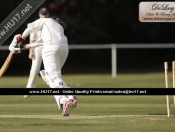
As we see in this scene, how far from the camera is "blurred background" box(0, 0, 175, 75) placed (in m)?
28.2

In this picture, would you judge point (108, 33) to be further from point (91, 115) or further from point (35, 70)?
point (91, 115)

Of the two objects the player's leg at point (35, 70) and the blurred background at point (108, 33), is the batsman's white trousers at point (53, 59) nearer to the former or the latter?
the player's leg at point (35, 70)

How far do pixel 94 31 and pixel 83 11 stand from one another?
3.94 feet

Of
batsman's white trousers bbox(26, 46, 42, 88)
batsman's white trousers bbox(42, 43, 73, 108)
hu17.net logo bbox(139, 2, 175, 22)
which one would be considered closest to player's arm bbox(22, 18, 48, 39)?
batsman's white trousers bbox(42, 43, 73, 108)

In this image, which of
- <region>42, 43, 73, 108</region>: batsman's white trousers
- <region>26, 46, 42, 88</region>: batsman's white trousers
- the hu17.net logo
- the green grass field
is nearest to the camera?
the green grass field

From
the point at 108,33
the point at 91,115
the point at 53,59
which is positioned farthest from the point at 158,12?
the point at 108,33

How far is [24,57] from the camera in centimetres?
2594

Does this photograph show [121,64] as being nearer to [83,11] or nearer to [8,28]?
[83,11]

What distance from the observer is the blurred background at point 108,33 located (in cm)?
2816

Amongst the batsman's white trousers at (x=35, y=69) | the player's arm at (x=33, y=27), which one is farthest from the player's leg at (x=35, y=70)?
the player's arm at (x=33, y=27)

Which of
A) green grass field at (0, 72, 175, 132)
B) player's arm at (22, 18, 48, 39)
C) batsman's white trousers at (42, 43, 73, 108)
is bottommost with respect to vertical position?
green grass field at (0, 72, 175, 132)

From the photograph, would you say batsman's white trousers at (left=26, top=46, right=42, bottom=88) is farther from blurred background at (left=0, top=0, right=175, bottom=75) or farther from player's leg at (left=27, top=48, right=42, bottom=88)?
blurred background at (left=0, top=0, right=175, bottom=75)

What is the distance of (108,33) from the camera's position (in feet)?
97.9

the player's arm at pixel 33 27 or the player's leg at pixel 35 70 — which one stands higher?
the player's arm at pixel 33 27
